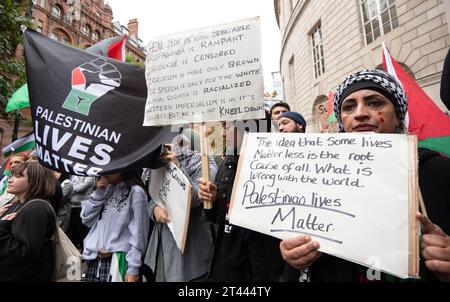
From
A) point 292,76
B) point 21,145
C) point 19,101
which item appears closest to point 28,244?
point 21,145

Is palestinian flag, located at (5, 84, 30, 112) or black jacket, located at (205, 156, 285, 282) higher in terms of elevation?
palestinian flag, located at (5, 84, 30, 112)

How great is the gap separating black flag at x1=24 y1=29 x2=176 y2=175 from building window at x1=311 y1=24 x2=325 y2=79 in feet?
38.2

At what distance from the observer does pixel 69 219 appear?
313 cm

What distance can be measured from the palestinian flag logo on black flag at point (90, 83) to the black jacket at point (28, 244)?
2.90ft

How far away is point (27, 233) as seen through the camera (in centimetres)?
185

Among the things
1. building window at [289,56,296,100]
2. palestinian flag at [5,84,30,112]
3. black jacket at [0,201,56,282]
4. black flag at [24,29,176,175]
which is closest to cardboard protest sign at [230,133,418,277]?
black flag at [24,29,176,175]

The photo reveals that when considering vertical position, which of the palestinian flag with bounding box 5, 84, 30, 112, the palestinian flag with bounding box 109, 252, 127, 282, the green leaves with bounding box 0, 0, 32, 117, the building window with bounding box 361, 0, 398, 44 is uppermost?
the building window with bounding box 361, 0, 398, 44

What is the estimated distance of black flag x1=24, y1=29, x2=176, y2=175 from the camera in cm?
196

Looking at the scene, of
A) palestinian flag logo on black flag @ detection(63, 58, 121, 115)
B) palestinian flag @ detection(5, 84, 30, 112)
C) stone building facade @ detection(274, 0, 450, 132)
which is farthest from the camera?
stone building facade @ detection(274, 0, 450, 132)

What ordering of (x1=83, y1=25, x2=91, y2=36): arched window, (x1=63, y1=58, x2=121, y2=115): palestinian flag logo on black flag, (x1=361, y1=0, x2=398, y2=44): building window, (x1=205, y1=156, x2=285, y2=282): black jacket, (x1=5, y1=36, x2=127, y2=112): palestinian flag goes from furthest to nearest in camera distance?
(x1=83, y1=25, x2=91, y2=36): arched window
(x1=361, y1=0, x2=398, y2=44): building window
(x1=5, y1=36, x2=127, y2=112): palestinian flag
(x1=63, y1=58, x2=121, y2=115): palestinian flag logo on black flag
(x1=205, y1=156, x2=285, y2=282): black jacket

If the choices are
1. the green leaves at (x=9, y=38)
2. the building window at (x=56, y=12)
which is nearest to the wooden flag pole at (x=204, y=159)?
the green leaves at (x=9, y=38)

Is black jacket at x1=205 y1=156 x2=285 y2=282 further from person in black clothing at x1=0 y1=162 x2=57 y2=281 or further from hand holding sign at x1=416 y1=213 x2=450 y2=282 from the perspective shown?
person in black clothing at x1=0 y1=162 x2=57 y2=281
